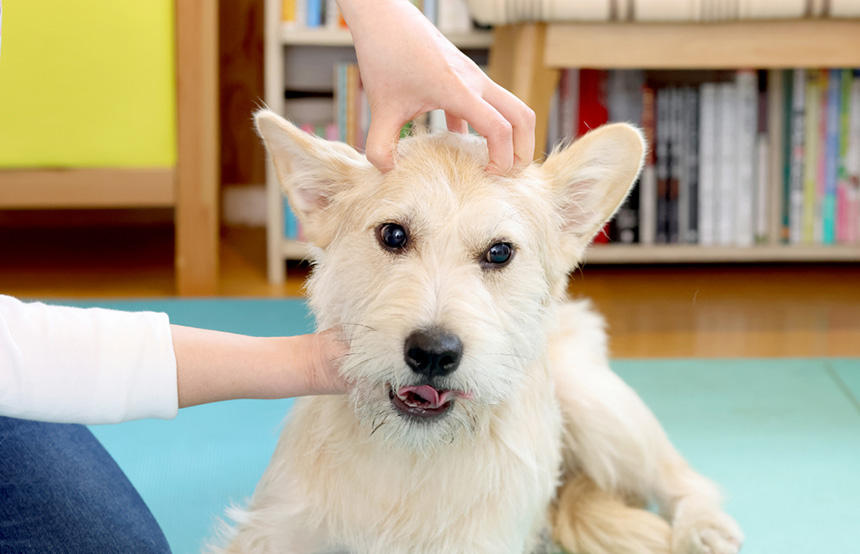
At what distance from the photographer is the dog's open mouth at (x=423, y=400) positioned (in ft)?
3.53

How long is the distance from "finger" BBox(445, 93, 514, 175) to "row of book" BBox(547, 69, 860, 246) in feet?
6.49

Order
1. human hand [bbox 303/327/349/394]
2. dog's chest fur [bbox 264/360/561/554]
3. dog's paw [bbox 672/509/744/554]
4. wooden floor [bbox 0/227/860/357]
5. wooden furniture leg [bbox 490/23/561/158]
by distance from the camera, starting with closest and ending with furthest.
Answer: human hand [bbox 303/327/349/394] < dog's chest fur [bbox 264/360/561/554] < dog's paw [bbox 672/509/744/554] < wooden furniture leg [bbox 490/23/561/158] < wooden floor [bbox 0/227/860/357]

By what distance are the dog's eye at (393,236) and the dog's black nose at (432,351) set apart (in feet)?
0.49

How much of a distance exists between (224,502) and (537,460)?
0.58m

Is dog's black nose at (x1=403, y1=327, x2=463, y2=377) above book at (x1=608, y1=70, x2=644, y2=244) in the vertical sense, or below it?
below

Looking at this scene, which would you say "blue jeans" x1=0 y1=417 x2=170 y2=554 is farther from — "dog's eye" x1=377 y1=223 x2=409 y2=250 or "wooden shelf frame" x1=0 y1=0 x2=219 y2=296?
"wooden shelf frame" x1=0 y1=0 x2=219 y2=296

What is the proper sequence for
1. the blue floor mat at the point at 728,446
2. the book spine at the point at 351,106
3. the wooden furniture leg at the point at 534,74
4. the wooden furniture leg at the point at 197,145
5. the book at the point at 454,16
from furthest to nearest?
the book spine at the point at 351,106 → the book at the point at 454,16 → the wooden furniture leg at the point at 197,145 → the wooden furniture leg at the point at 534,74 → the blue floor mat at the point at 728,446

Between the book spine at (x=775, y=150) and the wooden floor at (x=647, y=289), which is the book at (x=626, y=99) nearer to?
the wooden floor at (x=647, y=289)

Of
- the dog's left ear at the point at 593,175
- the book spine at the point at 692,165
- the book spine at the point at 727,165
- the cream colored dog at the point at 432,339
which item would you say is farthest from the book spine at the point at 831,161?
the dog's left ear at the point at 593,175

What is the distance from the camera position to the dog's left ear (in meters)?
1.20

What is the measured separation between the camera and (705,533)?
1.47 m

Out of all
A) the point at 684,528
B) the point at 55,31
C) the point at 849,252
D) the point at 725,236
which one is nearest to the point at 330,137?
the point at 55,31

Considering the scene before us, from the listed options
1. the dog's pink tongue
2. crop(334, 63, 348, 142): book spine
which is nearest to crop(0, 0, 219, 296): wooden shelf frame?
crop(334, 63, 348, 142): book spine

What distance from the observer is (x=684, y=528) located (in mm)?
1492
